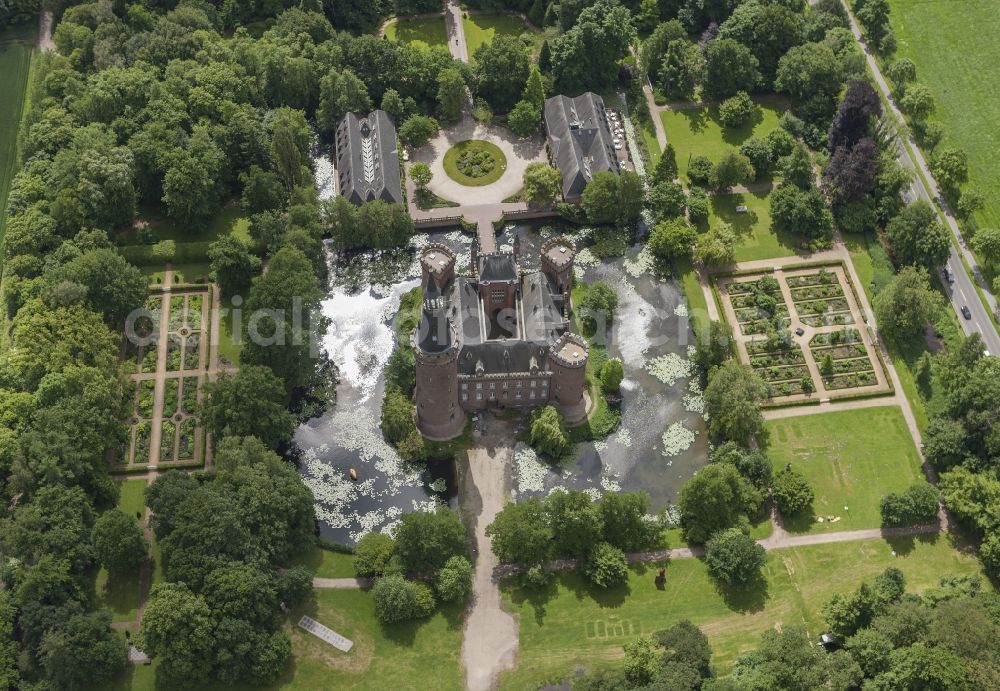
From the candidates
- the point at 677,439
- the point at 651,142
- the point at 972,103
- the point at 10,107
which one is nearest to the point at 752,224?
the point at 651,142

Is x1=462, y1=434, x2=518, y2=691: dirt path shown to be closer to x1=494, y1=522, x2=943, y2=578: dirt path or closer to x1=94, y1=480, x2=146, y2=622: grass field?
x1=494, y1=522, x2=943, y2=578: dirt path

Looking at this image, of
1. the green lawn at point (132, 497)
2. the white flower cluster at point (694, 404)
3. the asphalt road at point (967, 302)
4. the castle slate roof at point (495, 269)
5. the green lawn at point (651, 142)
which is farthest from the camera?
the green lawn at point (651, 142)

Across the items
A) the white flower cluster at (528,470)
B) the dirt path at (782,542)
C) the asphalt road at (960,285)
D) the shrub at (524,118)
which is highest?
the shrub at (524,118)

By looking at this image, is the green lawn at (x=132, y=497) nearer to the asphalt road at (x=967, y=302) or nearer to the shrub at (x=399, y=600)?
the shrub at (x=399, y=600)

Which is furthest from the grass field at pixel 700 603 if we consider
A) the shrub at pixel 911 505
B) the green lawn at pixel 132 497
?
the green lawn at pixel 132 497

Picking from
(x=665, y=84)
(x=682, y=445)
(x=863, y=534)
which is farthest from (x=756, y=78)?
(x=863, y=534)

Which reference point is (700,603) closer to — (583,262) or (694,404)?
(694,404)
